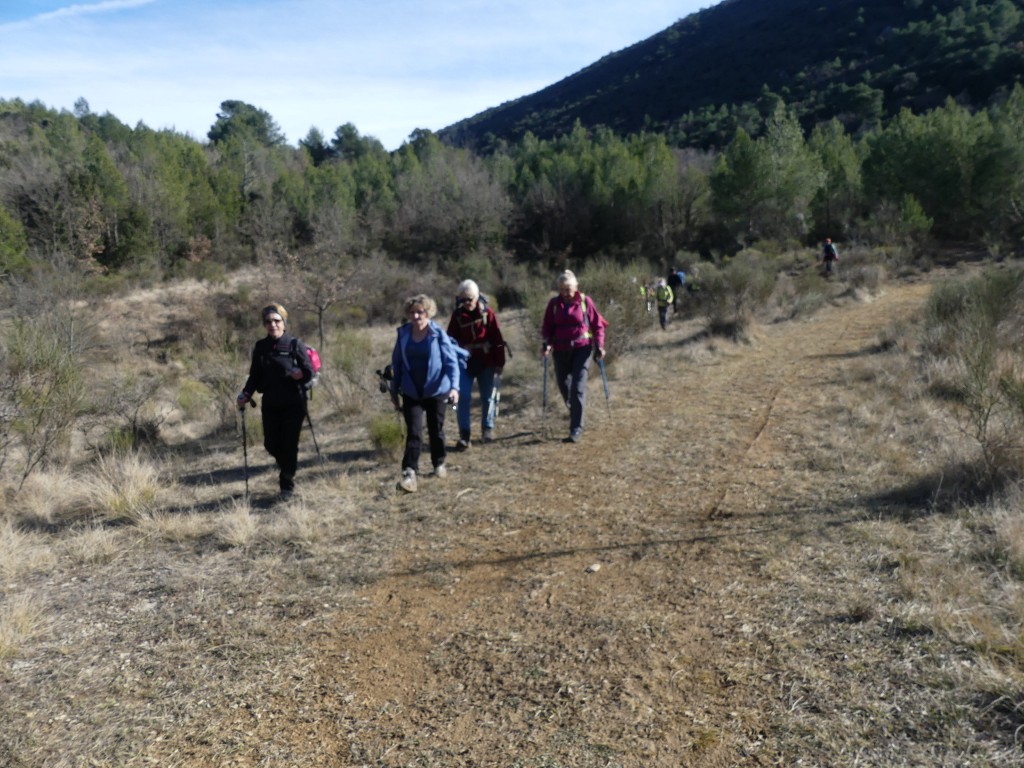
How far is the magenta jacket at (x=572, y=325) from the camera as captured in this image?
6348 millimetres

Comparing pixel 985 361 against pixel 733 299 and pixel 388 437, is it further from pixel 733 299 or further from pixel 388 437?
pixel 733 299

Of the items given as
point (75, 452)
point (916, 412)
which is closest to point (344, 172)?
point (75, 452)

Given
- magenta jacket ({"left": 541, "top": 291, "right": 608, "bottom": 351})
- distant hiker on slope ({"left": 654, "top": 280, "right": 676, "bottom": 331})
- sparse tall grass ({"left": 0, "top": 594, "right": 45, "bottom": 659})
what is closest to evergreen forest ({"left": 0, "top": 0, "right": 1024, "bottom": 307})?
distant hiker on slope ({"left": 654, "top": 280, "right": 676, "bottom": 331})

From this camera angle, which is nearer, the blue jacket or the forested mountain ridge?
the blue jacket

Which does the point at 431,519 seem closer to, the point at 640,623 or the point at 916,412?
the point at 640,623

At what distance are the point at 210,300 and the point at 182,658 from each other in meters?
24.5

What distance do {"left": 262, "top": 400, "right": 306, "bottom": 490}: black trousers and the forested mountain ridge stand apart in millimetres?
57413

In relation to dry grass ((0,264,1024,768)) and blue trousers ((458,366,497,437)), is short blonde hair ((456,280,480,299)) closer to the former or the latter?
blue trousers ((458,366,497,437))

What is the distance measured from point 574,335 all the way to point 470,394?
3.74ft

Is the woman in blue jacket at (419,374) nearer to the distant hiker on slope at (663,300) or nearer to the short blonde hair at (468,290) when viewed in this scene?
the short blonde hair at (468,290)

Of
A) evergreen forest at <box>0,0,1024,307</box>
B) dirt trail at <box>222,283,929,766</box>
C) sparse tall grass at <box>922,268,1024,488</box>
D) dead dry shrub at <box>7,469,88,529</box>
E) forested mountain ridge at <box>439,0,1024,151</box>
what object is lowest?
dirt trail at <box>222,283,929,766</box>

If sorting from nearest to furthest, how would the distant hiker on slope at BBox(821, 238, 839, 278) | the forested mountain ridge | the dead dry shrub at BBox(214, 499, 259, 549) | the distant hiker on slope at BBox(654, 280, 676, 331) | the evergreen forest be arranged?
1. the dead dry shrub at BBox(214, 499, 259, 549)
2. the distant hiker on slope at BBox(654, 280, 676, 331)
3. the distant hiker on slope at BBox(821, 238, 839, 278)
4. the evergreen forest
5. the forested mountain ridge

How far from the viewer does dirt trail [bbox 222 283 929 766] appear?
102 inches

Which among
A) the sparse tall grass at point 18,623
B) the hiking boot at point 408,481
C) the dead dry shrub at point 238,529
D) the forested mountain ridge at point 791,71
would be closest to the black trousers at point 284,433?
the dead dry shrub at point 238,529
